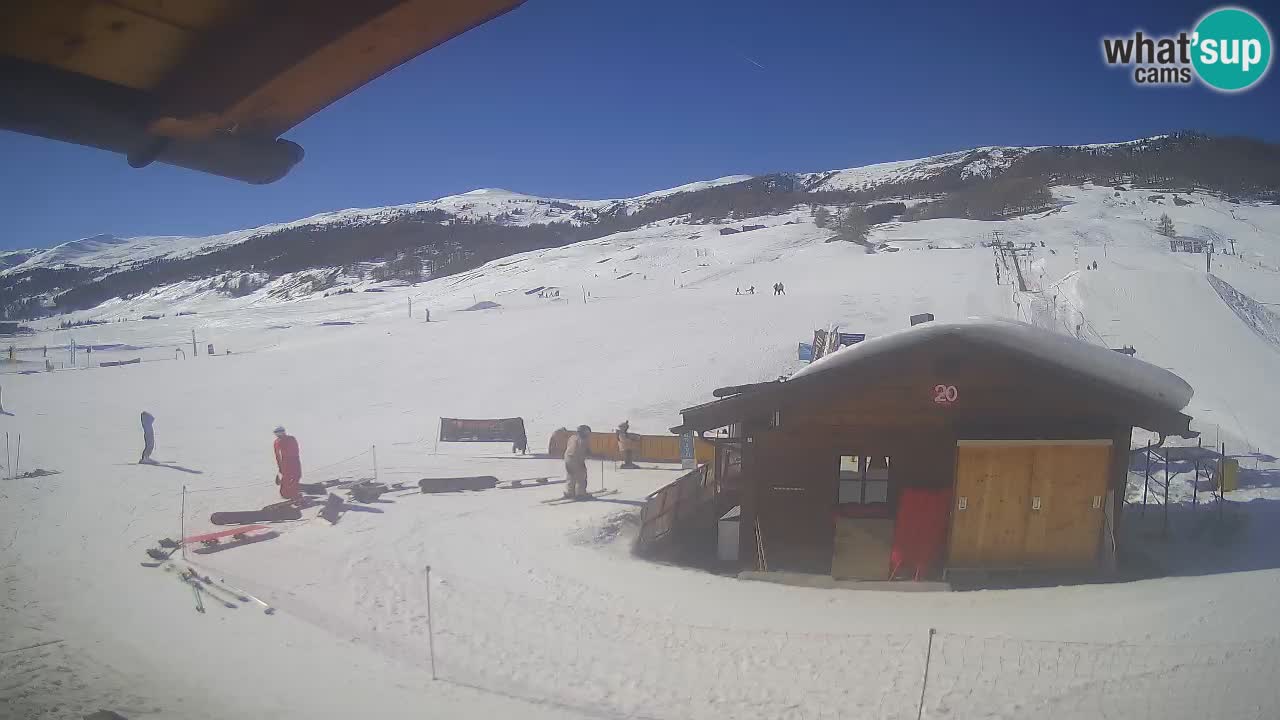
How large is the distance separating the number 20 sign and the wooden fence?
12.7 feet

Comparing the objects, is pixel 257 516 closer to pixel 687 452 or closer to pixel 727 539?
pixel 727 539

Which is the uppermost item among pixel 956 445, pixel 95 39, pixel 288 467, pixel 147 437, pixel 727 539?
pixel 95 39

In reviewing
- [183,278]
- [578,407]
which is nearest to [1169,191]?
[578,407]

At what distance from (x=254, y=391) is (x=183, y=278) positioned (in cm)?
9234

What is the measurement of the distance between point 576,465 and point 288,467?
569cm

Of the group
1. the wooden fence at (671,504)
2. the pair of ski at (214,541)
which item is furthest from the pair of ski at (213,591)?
the wooden fence at (671,504)

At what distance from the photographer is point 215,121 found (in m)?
2.31

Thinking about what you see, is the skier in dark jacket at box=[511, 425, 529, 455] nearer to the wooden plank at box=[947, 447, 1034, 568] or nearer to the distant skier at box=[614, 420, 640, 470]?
the distant skier at box=[614, 420, 640, 470]

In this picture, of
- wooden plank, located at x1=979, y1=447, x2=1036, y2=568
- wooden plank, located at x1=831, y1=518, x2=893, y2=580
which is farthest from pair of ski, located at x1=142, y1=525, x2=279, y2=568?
wooden plank, located at x1=979, y1=447, x2=1036, y2=568

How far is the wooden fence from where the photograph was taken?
11945mm

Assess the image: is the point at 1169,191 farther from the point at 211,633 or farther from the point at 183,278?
the point at 183,278

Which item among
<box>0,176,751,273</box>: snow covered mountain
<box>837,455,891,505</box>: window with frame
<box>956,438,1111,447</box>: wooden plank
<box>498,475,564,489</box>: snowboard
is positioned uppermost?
<box>0,176,751,273</box>: snow covered mountain

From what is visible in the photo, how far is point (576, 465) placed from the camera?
1454cm

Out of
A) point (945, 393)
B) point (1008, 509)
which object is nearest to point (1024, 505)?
point (1008, 509)
